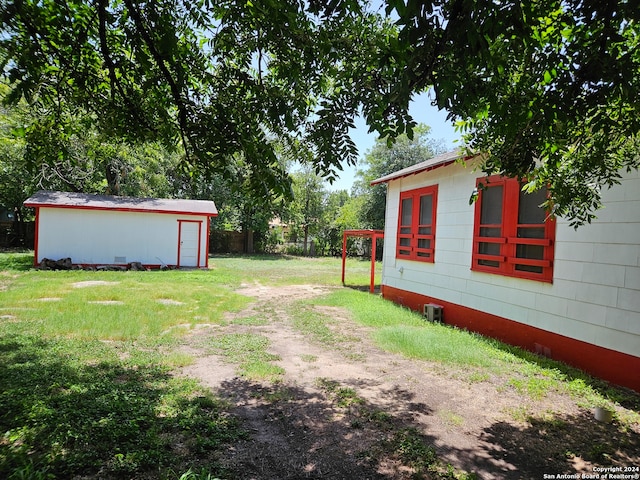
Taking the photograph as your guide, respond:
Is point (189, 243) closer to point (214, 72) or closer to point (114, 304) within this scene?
point (114, 304)

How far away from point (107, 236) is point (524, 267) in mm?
15595

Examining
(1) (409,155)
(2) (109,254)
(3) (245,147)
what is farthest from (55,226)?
(1) (409,155)

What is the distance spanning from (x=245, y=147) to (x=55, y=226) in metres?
15.5

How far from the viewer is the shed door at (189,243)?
657 inches

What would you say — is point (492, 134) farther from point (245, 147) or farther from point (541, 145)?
point (245, 147)

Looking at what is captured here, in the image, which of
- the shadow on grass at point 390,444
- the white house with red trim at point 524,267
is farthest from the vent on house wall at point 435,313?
the shadow on grass at point 390,444

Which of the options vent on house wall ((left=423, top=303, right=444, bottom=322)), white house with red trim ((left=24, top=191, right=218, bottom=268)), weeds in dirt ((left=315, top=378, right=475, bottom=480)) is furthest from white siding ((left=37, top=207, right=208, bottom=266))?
weeds in dirt ((left=315, top=378, right=475, bottom=480))

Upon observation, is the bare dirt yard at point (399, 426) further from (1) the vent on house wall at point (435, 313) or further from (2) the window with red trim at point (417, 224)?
(2) the window with red trim at point (417, 224)

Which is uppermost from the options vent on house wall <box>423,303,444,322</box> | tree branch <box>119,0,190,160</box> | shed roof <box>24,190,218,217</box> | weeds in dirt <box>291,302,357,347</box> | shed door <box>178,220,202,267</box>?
tree branch <box>119,0,190,160</box>

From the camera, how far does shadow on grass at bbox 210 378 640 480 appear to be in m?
2.58

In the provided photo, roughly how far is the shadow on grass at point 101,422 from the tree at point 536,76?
2917 millimetres

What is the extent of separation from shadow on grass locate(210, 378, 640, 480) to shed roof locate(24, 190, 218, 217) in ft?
45.8

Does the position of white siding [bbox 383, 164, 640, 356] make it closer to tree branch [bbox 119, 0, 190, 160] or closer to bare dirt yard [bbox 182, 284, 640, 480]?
bare dirt yard [bbox 182, 284, 640, 480]

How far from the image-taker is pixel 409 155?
26.5m
